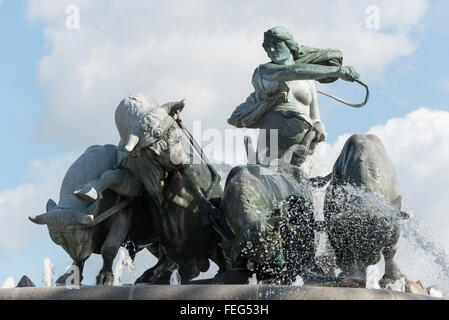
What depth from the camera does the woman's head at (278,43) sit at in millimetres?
10984

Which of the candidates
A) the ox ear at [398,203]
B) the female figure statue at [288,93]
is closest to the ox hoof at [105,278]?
the female figure statue at [288,93]

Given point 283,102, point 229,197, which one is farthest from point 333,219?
point 283,102

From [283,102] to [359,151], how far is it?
1430 mm

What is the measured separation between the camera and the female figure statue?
10758mm

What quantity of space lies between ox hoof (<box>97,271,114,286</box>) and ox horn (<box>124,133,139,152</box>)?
1278 millimetres

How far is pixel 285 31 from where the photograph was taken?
436 inches

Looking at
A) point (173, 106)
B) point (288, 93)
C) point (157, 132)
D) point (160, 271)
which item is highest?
point (288, 93)

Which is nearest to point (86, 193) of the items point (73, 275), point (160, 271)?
point (73, 275)

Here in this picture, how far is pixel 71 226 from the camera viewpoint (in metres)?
9.57

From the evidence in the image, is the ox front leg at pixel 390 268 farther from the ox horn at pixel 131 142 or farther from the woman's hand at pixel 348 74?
the ox horn at pixel 131 142

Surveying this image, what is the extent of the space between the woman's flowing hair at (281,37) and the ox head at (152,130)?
167 centimetres

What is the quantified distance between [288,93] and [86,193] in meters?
2.79

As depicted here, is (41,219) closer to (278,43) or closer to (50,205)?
(50,205)
